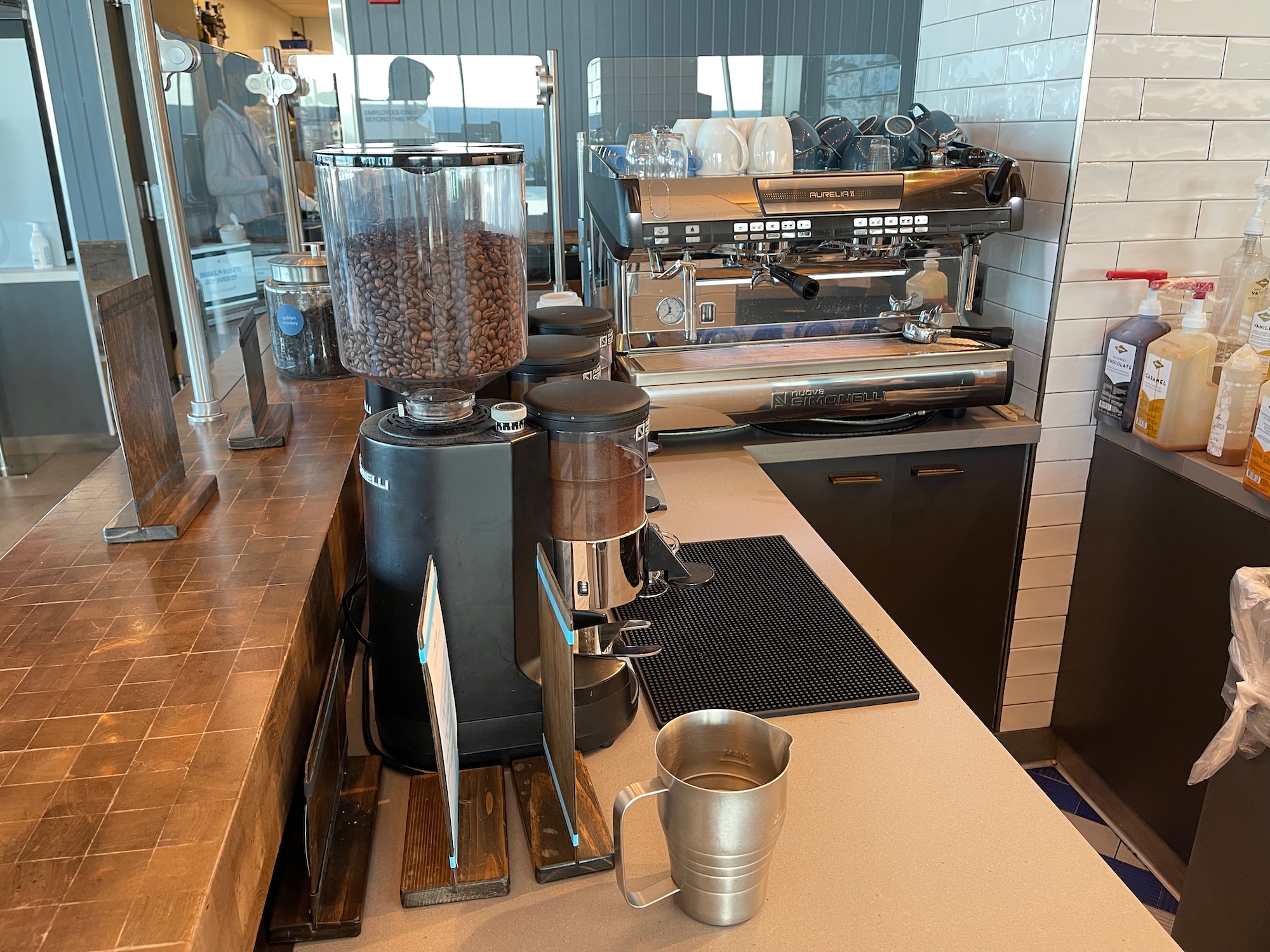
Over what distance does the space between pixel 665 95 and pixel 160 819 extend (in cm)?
203

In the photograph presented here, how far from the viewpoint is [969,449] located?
2.12 m

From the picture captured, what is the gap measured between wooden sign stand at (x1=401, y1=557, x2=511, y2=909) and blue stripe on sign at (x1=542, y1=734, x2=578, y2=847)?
5 cm

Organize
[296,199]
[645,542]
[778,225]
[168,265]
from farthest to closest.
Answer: [168,265] → [296,199] → [778,225] → [645,542]

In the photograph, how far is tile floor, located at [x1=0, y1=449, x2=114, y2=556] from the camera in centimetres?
365

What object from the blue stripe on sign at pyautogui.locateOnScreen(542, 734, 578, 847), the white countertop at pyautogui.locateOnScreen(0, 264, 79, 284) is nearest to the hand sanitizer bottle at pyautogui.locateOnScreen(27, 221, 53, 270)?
the white countertop at pyautogui.locateOnScreen(0, 264, 79, 284)

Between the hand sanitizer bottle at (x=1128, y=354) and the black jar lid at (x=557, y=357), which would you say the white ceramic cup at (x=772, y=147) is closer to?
the hand sanitizer bottle at (x=1128, y=354)

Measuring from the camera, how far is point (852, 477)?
6.77 ft

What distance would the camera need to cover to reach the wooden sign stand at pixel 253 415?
1278 millimetres

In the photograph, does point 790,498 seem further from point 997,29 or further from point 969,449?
point 997,29

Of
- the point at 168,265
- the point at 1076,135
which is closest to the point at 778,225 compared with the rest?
the point at 1076,135

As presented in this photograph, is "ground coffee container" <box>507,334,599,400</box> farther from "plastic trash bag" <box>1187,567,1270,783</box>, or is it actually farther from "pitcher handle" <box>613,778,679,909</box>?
"plastic trash bag" <box>1187,567,1270,783</box>

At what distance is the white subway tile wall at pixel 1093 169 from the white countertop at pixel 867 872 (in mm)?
1344

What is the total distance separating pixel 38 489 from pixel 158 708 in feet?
12.9

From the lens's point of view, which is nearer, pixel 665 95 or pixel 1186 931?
pixel 1186 931
